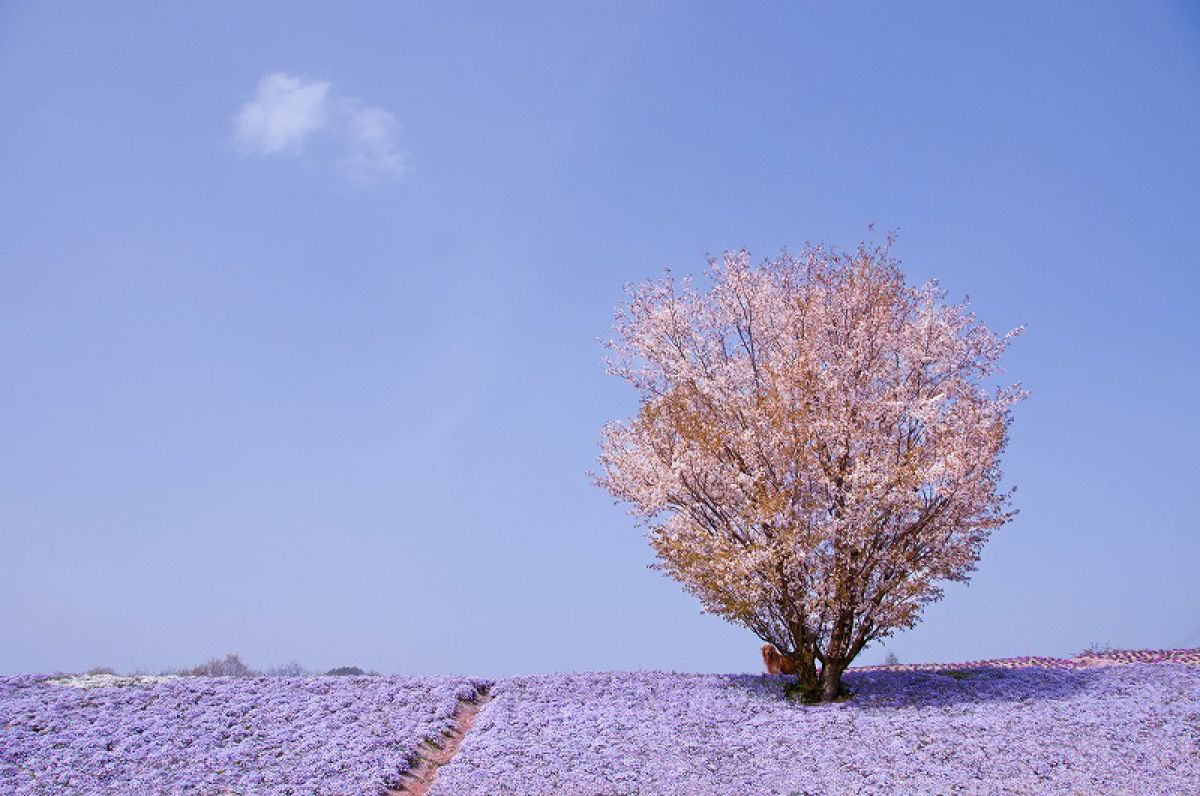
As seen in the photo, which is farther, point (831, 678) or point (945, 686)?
point (945, 686)

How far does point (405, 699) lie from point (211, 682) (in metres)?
5.19

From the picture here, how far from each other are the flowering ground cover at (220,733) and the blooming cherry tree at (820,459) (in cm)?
683

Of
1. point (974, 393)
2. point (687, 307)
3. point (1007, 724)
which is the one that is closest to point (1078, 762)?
point (1007, 724)

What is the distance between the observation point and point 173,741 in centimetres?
1750

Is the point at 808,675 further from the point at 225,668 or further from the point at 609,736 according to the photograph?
the point at 225,668

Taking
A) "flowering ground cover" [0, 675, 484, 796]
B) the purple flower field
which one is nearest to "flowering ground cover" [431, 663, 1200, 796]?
the purple flower field

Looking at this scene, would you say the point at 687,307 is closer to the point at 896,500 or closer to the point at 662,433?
the point at 662,433

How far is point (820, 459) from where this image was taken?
65.9ft

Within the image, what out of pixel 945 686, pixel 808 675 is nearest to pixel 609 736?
pixel 808 675

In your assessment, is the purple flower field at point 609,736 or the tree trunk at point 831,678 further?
the tree trunk at point 831,678

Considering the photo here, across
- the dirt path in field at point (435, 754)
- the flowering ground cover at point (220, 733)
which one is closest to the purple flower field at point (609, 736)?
the flowering ground cover at point (220, 733)

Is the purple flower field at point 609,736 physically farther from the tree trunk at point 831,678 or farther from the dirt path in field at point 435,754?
the tree trunk at point 831,678

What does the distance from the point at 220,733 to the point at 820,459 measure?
13.9m

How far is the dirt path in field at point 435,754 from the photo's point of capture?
623 inches
